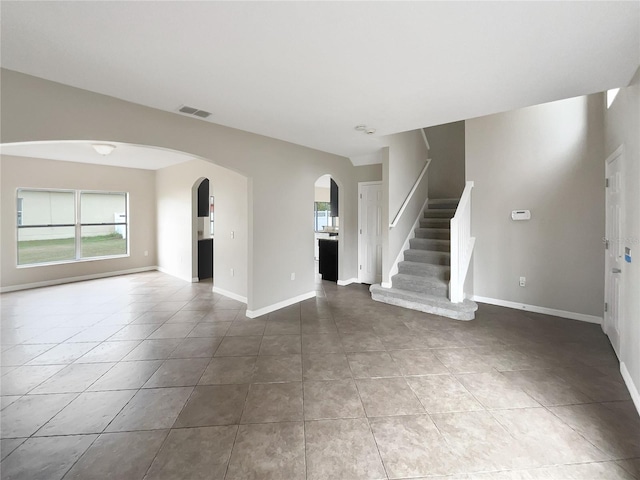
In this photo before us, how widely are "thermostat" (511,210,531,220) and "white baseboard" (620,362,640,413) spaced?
2.25 m

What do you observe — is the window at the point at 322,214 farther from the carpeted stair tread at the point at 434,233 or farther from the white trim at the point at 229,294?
the white trim at the point at 229,294

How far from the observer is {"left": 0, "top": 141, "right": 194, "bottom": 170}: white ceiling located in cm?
492

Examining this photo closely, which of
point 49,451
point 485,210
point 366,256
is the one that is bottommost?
point 49,451

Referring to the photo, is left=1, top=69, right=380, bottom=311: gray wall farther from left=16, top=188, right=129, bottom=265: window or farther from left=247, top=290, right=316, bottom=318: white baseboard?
left=16, top=188, right=129, bottom=265: window

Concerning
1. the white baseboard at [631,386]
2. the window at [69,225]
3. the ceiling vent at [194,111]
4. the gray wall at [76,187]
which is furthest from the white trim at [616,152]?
the window at [69,225]

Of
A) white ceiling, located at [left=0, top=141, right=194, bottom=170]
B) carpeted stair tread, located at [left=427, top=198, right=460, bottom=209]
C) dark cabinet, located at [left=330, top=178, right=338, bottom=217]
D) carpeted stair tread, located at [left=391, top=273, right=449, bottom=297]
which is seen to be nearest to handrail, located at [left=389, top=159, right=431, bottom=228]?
carpeted stair tread, located at [left=427, top=198, right=460, bottom=209]

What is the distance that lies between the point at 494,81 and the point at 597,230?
2870 millimetres

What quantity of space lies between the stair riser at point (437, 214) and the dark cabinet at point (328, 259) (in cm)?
212

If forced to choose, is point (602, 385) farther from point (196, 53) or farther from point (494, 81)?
point (196, 53)

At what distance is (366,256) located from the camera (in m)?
6.04

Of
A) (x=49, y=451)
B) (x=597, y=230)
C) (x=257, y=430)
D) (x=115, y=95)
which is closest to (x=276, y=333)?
(x=257, y=430)

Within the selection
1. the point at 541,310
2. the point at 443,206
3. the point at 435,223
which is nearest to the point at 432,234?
the point at 435,223

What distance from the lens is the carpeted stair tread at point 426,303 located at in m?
3.89

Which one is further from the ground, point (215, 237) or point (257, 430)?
point (215, 237)
